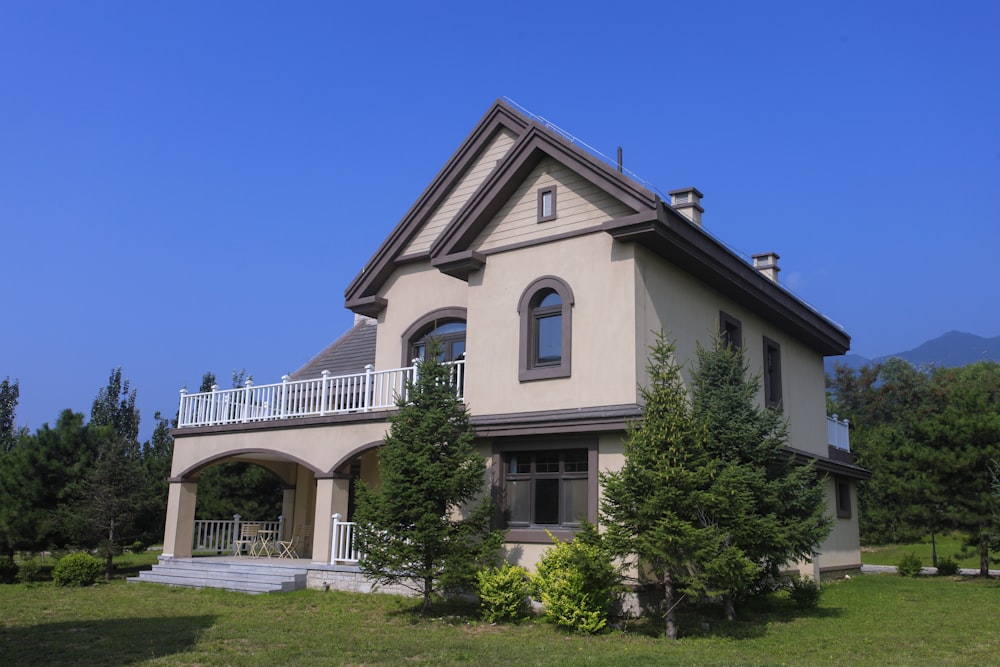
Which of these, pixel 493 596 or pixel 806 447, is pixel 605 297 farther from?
pixel 806 447

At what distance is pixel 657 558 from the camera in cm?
1191

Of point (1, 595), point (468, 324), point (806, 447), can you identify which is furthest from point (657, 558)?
point (1, 595)

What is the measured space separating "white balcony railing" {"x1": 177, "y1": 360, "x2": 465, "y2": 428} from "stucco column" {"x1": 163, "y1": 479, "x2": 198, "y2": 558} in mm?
1552

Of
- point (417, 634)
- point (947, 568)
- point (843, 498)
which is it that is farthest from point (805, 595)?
point (947, 568)

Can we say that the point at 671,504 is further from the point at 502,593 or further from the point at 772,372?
the point at 772,372

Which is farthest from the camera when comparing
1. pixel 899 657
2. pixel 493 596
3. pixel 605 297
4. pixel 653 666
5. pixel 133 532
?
pixel 133 532

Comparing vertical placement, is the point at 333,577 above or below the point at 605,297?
below

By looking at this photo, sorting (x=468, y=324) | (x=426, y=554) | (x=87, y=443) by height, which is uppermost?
(x=468, y=324)

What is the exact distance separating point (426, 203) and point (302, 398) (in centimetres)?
529

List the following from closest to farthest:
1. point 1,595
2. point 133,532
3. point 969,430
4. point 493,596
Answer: point 493,596, point 1,595, point 133,532, point 969,430

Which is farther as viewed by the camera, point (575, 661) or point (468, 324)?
point (468, 324)

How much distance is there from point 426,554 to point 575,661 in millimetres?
4189

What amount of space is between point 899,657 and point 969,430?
1328cm

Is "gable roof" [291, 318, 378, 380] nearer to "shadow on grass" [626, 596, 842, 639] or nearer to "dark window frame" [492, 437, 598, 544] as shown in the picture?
"dark window frame" [492, 437, 598, 544]
